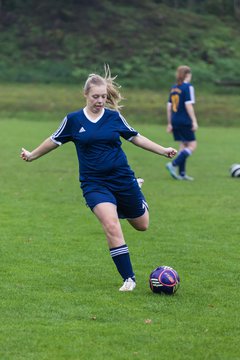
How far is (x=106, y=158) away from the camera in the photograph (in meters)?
8.23

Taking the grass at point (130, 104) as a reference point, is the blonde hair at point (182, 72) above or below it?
above

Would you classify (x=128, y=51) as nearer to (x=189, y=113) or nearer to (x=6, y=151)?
(x=6, y=151)

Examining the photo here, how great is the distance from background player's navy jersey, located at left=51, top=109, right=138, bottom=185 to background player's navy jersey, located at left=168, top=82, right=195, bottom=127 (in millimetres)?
9754

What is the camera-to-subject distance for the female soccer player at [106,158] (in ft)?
26.5

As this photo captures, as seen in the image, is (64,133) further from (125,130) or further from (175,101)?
(175,101)

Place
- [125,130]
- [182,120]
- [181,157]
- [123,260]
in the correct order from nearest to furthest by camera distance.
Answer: [123,260], [125,130], [181,157], [182,120]

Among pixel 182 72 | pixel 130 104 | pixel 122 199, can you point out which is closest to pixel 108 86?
pixel 122 199

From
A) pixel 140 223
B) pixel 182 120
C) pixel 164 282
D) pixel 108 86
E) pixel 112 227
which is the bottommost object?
pixel 182 120

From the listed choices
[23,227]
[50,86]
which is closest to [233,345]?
[23,227]

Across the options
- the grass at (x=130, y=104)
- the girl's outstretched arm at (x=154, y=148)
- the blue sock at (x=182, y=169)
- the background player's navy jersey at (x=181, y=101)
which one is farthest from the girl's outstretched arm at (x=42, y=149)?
the grass at (x=130, y=104)

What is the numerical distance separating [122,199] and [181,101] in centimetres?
1004

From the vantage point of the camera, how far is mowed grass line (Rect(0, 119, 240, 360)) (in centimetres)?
628

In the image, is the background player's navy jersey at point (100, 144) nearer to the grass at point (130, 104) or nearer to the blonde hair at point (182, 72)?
the blonde hair at point (182, 72)

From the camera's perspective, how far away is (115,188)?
326 inches
